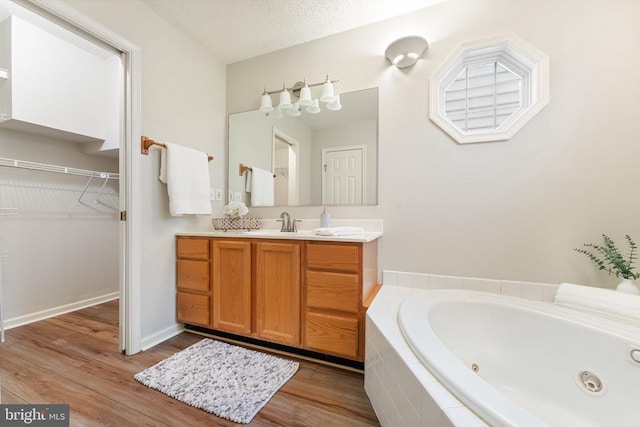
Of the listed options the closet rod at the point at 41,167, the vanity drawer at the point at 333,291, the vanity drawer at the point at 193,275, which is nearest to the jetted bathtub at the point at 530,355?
the vanity drawer at the point at 333,291

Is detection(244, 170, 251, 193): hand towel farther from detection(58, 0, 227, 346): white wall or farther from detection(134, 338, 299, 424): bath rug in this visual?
detection(134, 338, 299, 424): bath rug

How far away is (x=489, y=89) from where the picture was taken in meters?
1.67

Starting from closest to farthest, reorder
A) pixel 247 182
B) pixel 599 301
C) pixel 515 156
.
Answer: pixel 599 301 → pixel 515 156 → pixel 247 182

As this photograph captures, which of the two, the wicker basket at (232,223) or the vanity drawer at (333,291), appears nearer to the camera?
the vanity drawer at (333,291)

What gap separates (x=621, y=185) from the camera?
4.44ft

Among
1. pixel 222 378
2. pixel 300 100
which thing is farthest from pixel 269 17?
pixel 222 378

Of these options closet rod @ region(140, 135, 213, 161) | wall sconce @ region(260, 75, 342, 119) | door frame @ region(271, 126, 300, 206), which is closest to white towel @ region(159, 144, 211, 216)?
closet rod @ region(140, 135, 213, 161)

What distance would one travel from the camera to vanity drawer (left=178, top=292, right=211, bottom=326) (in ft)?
5.98

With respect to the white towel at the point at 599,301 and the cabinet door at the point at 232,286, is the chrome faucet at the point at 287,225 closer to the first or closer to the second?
the cabinet door at the point at 232,286

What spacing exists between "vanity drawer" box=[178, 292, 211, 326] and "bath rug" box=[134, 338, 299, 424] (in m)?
0.19

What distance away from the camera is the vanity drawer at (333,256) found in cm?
141

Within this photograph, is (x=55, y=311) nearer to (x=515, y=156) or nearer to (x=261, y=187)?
(x=261, y=187)

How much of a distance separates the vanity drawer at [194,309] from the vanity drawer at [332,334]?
32.3 inches

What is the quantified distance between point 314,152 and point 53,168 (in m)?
2.36
